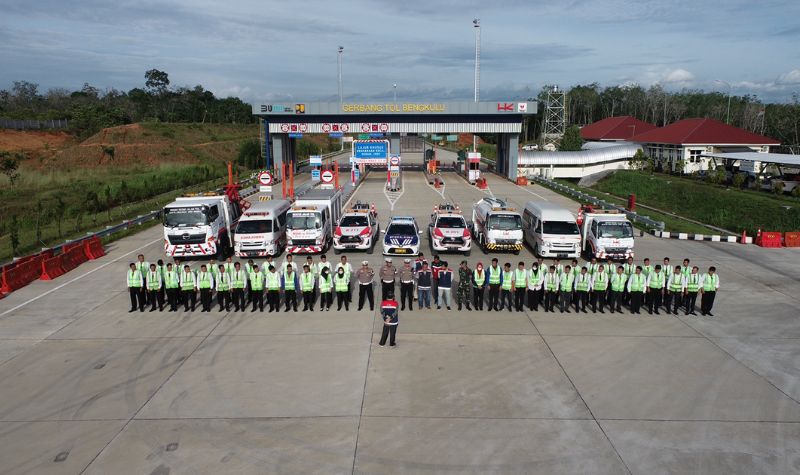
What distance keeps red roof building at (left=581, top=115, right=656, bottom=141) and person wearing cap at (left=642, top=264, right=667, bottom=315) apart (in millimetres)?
76287

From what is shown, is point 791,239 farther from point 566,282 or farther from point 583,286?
point 566,282

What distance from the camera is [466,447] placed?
29.2 ft

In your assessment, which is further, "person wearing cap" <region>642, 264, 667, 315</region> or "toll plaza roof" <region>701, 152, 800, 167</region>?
"toll plaza roof" <region>701, 152, 800, 167</region>

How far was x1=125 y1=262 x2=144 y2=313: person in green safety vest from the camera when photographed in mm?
15594

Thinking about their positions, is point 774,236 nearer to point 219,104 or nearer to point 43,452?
point 43,452

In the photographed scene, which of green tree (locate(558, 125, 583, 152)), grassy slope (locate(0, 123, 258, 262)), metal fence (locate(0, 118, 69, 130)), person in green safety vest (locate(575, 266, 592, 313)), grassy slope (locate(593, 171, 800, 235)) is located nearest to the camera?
person in green safety vest (locate(575, 266, 592, 313))

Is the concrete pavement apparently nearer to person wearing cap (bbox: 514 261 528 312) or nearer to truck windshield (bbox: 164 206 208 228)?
person wearing cap (bbox: 514 261 528 312)

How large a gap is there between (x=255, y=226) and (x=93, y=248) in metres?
6.95

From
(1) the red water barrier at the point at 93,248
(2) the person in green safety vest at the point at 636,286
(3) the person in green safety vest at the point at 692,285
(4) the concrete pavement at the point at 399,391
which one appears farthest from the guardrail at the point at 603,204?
(1) the red water barrier at the point at 93,248

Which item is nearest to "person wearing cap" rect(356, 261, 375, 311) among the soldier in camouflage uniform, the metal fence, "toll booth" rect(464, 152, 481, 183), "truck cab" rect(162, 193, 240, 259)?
the soldier in camouflage uniform

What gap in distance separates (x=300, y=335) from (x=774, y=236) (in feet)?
72.9

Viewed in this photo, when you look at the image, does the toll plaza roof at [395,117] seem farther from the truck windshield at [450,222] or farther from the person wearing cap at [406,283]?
the person wearing cap at [406,283]

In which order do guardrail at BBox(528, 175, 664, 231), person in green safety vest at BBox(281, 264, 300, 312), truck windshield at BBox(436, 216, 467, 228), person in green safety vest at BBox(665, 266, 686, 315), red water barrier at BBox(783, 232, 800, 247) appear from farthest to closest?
guardrail at BBox(528, 175, 664, 231) < red water barrier at BBox(783, 232, 800, 247) < truck windshield at BBox(436, 216, 467, 228) < person in green safety vest at BBox(281, 264, 300, 312) < person in green safety vest at BBox(665, 266, 686, 315)

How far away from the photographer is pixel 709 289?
49.9 ft
